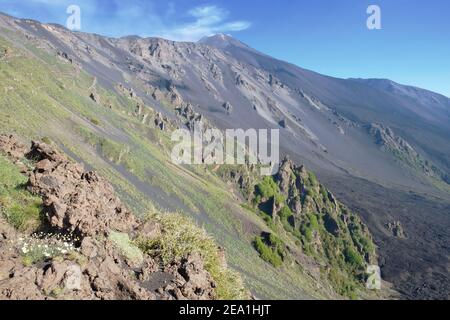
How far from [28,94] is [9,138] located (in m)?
49.6

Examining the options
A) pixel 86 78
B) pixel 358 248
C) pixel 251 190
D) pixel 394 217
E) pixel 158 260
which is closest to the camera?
pixel 158 260

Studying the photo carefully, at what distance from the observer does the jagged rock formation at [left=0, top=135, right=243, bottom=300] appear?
10.5 meters

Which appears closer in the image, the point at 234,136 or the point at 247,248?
the point at 247,248

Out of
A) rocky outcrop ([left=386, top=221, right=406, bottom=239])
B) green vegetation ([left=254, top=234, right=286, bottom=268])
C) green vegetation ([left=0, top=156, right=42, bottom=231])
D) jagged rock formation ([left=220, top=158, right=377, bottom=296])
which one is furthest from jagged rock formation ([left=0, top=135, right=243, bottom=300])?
rocky outcrop ([left=386, top=221, right=406, bottom=239])

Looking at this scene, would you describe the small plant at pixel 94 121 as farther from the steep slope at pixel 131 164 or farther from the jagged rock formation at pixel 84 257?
the jagged rock formation at pixel 84 257

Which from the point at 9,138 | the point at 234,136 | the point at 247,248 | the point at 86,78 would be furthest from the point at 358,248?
the point at 9,138

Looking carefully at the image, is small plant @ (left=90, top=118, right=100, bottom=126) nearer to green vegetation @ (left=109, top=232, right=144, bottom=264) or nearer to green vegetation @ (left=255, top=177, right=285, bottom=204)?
green vegetation @ (left=255, top=177, right=285, bottom=204)

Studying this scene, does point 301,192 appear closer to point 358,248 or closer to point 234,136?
point 358,248

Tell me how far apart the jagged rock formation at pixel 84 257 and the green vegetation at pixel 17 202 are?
11.1 inches

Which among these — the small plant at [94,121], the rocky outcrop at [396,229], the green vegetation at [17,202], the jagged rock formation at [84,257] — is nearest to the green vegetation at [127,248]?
the jagged rock formation at [84,257]

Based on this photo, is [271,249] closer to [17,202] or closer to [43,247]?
[17,202]

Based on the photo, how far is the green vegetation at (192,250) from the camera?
48.1ft

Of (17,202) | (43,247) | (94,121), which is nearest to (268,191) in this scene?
(94,121)
